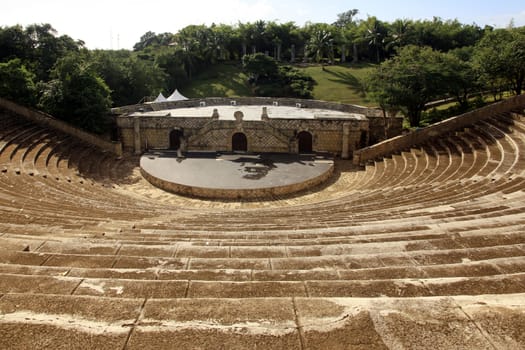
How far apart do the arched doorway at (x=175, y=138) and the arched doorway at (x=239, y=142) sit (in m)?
4.92

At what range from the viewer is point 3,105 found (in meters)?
30.8

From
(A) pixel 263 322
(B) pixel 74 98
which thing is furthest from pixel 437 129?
(B) pixel 74 98

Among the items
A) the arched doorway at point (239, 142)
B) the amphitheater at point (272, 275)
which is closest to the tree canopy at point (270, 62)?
the arched doorway at point (239, 142)

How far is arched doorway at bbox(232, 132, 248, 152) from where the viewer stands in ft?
112

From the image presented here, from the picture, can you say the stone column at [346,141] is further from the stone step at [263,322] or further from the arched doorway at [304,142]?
the stone step at [263,322]

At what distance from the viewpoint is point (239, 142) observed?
Answer: 34.2 metres

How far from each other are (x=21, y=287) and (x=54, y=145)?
2640 cm

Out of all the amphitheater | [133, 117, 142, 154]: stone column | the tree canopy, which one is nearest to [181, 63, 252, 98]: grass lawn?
the tree canopy

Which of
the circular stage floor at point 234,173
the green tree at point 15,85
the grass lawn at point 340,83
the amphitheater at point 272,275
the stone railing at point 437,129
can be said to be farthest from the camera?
the grass lawn at point 340,83

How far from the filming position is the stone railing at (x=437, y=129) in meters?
26.5

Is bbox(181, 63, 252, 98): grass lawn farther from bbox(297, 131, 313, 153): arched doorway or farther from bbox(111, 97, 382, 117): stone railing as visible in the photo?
bbox(297, 131, 313, 153): arched doorway

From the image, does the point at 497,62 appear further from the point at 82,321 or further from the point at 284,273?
the point at 82,321

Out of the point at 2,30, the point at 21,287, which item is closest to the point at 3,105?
the point at 2,30

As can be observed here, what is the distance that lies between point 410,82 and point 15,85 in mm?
33753
